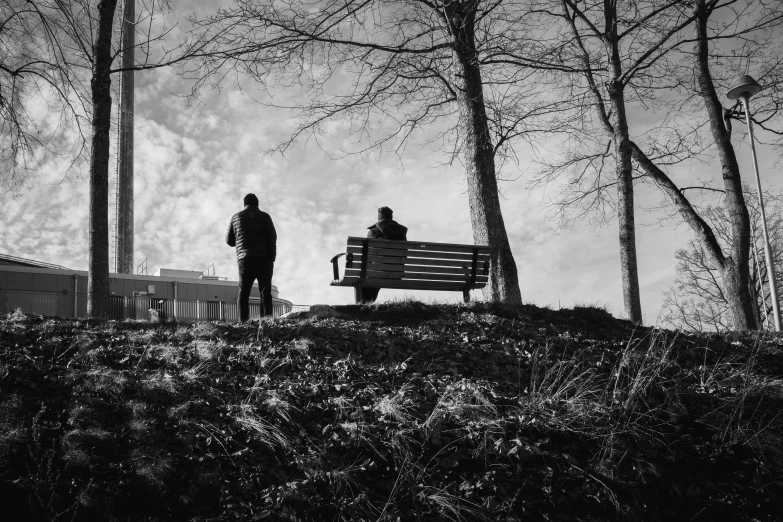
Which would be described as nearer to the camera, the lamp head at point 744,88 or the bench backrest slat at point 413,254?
the bench backrest slat at point 413,254

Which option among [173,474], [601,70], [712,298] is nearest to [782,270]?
[712,298]

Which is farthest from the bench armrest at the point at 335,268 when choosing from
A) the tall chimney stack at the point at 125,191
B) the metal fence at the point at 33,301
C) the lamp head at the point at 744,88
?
the tall chimney stack at the point at 125,191

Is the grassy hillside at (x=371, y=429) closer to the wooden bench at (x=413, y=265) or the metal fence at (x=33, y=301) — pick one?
the wooden bench at (x=413, y=265)

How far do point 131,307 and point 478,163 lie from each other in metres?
12.2

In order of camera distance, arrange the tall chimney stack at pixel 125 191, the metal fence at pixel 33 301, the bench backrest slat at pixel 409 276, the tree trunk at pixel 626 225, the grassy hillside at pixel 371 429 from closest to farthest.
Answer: the grassy hillside at pixel 371 429, the bench backrest slat at pixel 409 276, the tree trunk at pixel 626 225, the metal fence at pixel 33 301, the tall chimney stack at pixel 125 191

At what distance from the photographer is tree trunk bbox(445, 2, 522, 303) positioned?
381 inches

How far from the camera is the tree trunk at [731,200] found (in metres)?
12.3

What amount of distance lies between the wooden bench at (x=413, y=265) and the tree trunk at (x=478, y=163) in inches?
10.1

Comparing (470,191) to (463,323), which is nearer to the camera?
(463,323)

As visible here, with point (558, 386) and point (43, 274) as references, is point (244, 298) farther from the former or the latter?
point (43, 274)

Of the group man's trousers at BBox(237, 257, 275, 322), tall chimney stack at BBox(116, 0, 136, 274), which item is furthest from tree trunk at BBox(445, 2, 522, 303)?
tall chimney stack at BBox(116, 0, 136, 274)

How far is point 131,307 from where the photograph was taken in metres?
18.3

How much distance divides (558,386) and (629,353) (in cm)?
120

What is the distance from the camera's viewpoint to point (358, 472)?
14.6 feet
